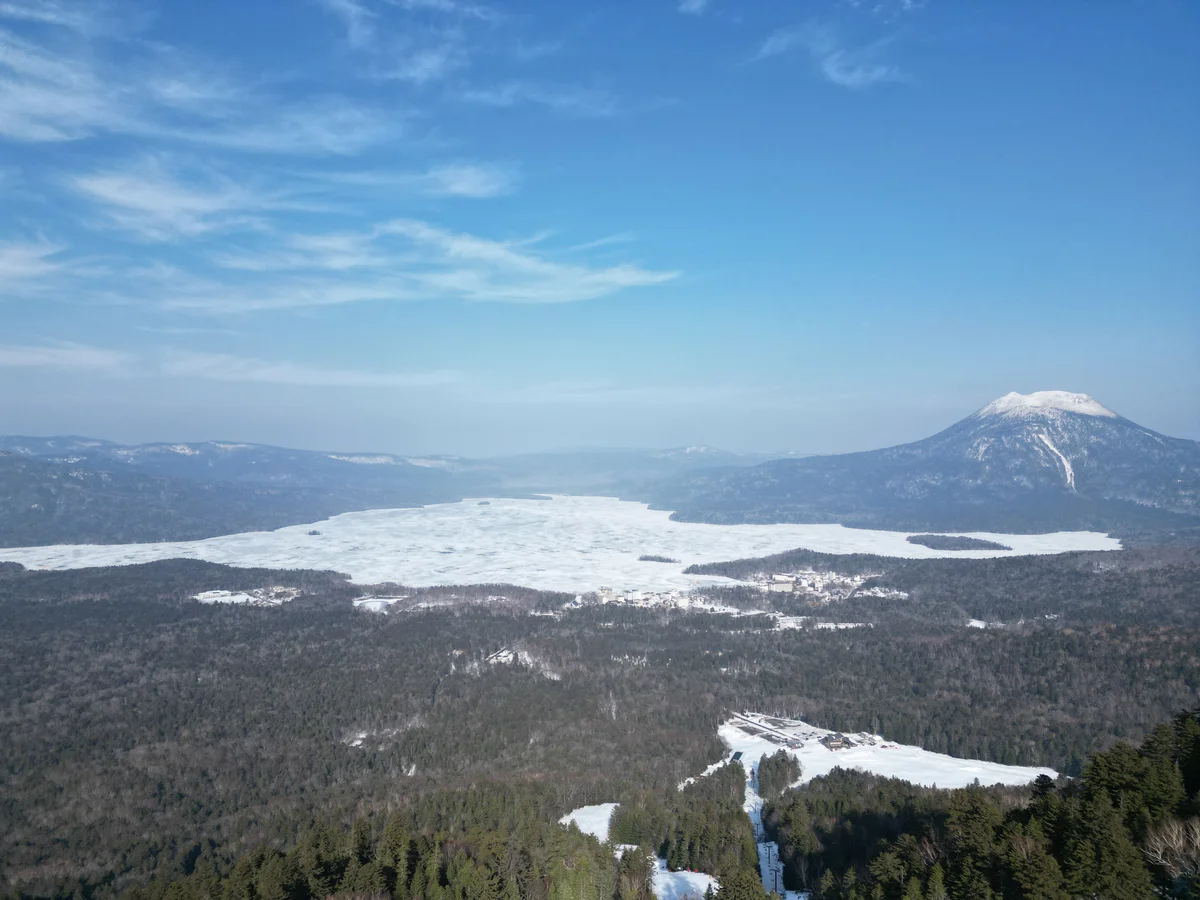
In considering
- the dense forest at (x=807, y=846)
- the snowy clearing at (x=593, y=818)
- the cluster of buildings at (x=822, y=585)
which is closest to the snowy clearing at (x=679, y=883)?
the dense forest at (x=807, y=846)

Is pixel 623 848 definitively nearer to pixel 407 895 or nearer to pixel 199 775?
pixel 407 895

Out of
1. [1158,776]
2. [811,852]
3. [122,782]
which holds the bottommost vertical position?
[122,782]

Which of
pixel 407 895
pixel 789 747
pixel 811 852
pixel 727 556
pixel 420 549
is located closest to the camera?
pixel 407 895

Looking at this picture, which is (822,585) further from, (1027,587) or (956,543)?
(956,543)

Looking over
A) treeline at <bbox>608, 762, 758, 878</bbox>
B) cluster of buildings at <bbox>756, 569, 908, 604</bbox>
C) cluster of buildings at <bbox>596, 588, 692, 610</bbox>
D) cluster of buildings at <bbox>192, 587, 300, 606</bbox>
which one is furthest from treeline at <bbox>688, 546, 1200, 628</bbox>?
cluster of buildings at <bbox>192, 587, 300, 606</bbox>

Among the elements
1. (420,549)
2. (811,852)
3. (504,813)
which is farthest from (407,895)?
(420,549)

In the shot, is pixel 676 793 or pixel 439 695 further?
pixel 439 695

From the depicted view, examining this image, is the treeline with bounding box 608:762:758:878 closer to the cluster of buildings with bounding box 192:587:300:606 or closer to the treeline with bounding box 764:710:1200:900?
the treeline with bounding box 764:710:1200:900
